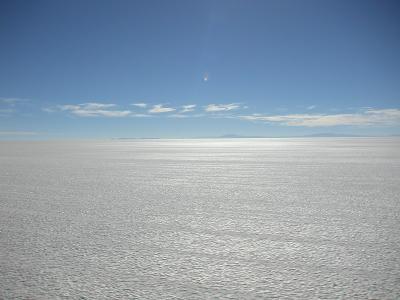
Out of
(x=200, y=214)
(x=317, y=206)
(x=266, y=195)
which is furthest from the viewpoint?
(x=266, y=195)

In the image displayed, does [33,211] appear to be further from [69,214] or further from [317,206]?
[317,206]

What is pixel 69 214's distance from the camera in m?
5.20

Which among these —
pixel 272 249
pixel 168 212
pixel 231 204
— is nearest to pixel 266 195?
pixel 231 204

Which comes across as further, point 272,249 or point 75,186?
point 75,186

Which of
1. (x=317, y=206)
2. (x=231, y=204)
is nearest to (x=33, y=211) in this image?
(x=231, y=204)

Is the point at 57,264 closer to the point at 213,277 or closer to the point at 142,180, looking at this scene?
the point at 213,277

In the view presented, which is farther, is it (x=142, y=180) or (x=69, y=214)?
(x=142, y=180)

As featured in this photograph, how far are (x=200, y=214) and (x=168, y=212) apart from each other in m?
0.55

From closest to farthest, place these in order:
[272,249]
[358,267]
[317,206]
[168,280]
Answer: [168,280] < [358,267] < [272,249] < [317,206]

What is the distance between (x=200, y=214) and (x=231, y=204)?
3.11ft

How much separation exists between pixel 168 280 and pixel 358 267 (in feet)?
5.54

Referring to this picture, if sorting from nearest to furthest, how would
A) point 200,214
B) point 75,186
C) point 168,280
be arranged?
point 168,280, point 200,214, point 75,186

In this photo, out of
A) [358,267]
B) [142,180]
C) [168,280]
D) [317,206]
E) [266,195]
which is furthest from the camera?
[142,180]

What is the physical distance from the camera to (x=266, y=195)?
682cm
